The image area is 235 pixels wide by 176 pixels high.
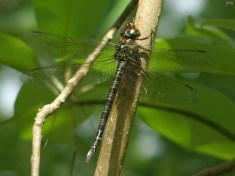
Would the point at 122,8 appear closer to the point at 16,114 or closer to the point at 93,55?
the point at 93,55

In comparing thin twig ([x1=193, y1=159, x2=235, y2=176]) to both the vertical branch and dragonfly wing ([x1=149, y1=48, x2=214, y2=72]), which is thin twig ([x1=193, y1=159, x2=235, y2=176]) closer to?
dragonfly wing ([x1=149, y1=48, x2=214, y2=72])

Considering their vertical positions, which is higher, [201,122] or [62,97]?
[62,97]

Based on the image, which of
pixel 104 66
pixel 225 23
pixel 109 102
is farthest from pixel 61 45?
pixel 225 23

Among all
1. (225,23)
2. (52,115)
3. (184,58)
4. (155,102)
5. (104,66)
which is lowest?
(52,115)

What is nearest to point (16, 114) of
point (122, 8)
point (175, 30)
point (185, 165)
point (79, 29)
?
point (79, 29)

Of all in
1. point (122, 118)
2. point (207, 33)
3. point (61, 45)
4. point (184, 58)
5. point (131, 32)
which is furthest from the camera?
point (207, 33)

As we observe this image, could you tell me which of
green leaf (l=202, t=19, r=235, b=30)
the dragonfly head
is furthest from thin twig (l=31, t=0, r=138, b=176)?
green leaf (l=202, t=19, r=235, b=30)

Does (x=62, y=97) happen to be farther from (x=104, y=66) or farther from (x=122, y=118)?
(x=104, y=66)
